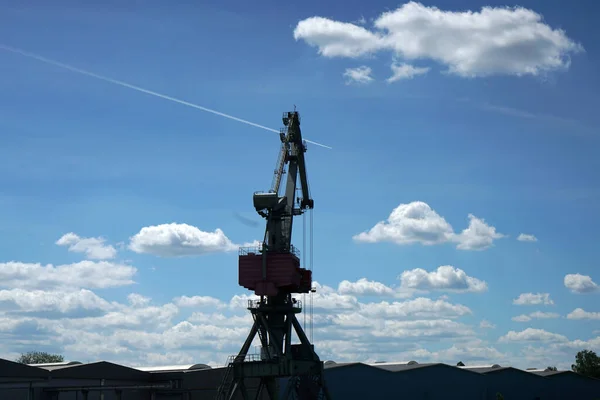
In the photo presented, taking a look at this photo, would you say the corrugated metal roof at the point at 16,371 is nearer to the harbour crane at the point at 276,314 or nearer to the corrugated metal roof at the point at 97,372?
the corrugated metal roof at the point at 97,372

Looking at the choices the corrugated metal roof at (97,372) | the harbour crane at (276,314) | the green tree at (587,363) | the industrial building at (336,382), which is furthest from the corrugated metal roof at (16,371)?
the green tree at (587,363)

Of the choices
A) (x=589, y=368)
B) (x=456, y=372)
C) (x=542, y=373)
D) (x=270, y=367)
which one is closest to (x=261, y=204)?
(x=270, y=367)

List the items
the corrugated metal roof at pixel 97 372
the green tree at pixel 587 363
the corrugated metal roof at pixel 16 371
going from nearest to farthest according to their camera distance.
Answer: the corrugated metal roof at pixel 16 371 → the corrugated metal roof at pixel 97 372 → the green tree at pixel 587 363

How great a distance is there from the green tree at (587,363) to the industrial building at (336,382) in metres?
38.2

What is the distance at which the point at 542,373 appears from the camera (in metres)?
106

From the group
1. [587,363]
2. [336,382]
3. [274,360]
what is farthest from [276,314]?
[587,363]

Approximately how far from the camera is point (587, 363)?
147375 mm

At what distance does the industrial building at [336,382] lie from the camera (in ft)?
195

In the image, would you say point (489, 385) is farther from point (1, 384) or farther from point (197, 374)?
point (1, 384)

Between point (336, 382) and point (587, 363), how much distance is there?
299ft

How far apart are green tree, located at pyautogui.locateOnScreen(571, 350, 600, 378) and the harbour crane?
95.0 meters

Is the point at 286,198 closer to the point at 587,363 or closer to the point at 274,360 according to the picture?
the point at 274,360

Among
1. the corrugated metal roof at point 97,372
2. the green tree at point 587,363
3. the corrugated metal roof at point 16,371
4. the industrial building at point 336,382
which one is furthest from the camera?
the green tree at point 587,363

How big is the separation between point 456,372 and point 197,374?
3396 centimetres
